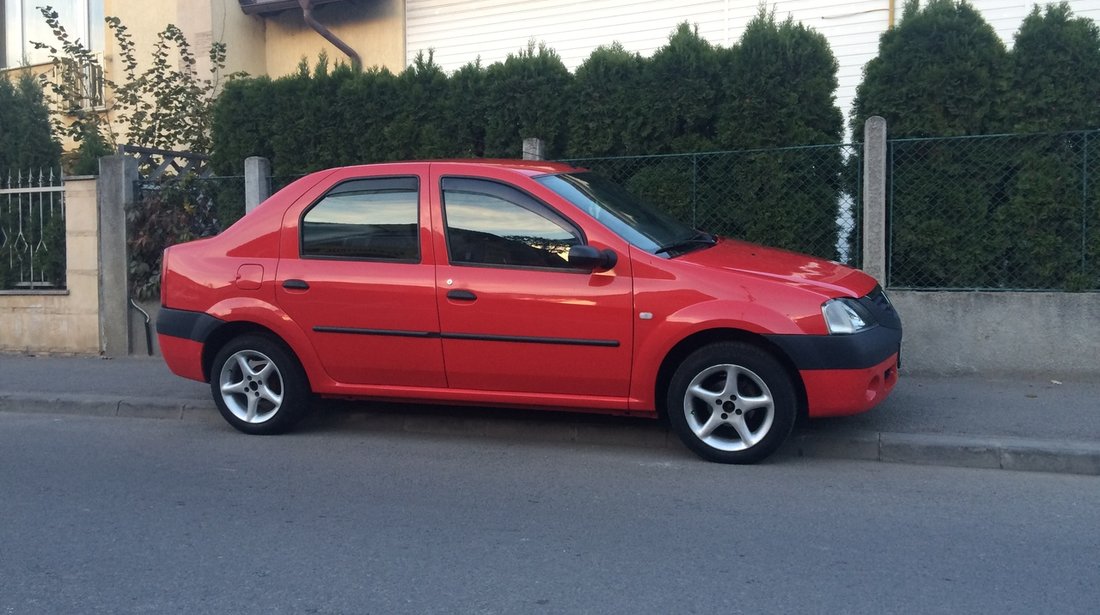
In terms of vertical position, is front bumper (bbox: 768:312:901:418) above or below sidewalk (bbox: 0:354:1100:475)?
above

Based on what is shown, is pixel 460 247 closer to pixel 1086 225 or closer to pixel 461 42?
pixel 1086 225

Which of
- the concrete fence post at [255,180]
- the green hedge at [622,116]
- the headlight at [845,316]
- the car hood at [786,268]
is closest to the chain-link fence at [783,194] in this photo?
the green hedge at [622,116]

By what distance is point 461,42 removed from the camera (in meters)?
13.5

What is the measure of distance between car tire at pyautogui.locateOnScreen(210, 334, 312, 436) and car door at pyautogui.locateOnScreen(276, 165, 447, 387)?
32 centimetres

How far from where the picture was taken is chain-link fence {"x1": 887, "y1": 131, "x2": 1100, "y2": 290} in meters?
8.00

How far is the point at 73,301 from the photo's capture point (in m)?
10.8

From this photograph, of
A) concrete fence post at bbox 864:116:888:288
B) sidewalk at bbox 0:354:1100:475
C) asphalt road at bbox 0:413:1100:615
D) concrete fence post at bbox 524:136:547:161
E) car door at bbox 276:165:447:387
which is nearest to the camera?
asphalt road at bbox 0:413:1100:615

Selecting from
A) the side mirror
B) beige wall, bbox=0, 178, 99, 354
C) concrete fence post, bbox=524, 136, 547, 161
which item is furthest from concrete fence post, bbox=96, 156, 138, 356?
the side mirror

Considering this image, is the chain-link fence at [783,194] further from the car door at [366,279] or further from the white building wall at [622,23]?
the car door at [366,279]

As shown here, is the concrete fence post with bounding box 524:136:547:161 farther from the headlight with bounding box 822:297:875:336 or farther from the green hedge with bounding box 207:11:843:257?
the headlight with bounding box 822:297:875:336

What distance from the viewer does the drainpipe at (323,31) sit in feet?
43.6

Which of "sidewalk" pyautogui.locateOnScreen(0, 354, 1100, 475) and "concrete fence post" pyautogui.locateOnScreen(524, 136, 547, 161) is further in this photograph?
"concrete fence post" pyautogui.locateOnScreen(524, 136, 547, 161)

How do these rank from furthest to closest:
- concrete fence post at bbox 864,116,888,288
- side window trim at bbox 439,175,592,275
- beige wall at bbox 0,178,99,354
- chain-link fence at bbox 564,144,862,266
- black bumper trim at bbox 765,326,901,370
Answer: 1. beige wall at bbox 0,178,99,354
2. chain-link fence at bbox 564,144,862,266
3. concrete fence post at bbox 864,116,888,288
4. side window trim at bbox 439,175,592,275
5. black bumper trim at bbox 765,326,901,370

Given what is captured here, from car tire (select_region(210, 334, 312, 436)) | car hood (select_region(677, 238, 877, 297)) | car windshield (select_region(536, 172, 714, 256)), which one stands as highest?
car windshield (select_region(536, 172, 714, 256))
